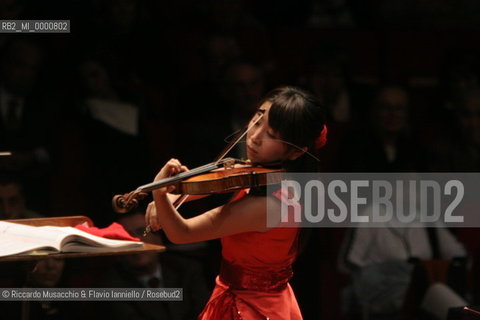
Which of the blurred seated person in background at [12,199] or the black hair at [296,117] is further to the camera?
the blurred seated person in background at [12,199]

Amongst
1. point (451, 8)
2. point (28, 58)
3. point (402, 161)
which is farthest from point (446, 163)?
point (28, 58)

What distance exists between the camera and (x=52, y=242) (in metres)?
1.79

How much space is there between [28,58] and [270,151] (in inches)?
43.1

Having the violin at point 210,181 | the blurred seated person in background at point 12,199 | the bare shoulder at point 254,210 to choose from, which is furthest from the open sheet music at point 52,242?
the blurred seated person in background at point 12,199

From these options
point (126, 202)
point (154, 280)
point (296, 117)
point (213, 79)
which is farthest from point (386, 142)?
point (126, 202)

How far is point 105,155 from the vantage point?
2750mm

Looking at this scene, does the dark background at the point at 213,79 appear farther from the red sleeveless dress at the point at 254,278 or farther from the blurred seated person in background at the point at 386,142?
the red sleeveless dress at the point at 254,278

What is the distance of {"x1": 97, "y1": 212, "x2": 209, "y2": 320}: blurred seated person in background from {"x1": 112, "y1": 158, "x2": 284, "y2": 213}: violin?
0.66 metres

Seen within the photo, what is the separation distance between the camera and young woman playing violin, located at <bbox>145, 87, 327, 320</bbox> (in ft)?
6.25

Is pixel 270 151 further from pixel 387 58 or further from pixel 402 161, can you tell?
pixel 387 58

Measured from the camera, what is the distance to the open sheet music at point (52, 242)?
1.75 metres

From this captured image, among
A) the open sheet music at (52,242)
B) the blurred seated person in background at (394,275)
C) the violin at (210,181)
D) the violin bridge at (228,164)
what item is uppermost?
the violin bridge at (228,164)

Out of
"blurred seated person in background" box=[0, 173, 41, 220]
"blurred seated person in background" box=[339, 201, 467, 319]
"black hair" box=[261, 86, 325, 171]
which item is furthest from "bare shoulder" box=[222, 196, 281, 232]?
"blurred seated person in background" box=[339, 201, 467, 319]

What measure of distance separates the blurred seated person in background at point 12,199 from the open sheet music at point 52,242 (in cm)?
43
